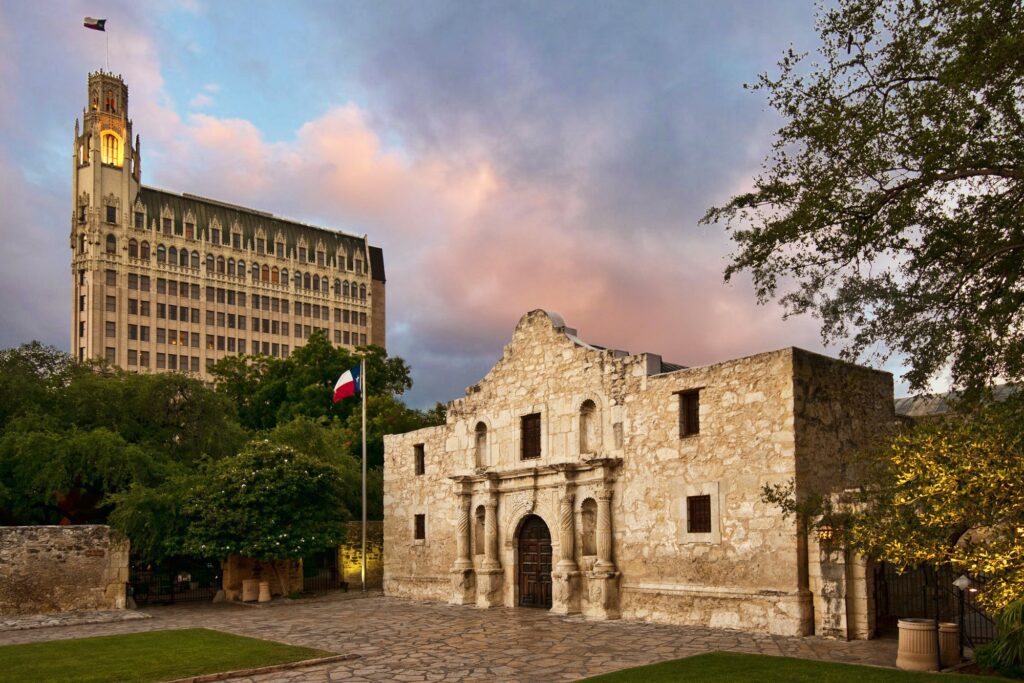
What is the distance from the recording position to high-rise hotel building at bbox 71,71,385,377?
3393 inches

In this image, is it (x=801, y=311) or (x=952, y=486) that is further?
(x=801, y=311)

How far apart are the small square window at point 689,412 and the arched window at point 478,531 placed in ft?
25.1

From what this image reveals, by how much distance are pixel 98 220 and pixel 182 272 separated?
9371 mm

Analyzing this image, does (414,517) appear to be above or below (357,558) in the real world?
above

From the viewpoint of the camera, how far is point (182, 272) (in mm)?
92000

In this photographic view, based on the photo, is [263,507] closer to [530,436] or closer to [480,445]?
[480,445]

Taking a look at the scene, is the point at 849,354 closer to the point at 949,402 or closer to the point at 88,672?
the point at 949,402

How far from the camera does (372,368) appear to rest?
192 ft

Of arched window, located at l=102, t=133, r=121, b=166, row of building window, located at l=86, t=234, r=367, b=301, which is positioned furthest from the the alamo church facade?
arched window, located at l=102, t=133, r=121, b=166

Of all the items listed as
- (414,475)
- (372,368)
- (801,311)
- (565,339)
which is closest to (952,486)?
(801,311)

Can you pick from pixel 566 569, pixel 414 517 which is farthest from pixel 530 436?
pixel 414 517

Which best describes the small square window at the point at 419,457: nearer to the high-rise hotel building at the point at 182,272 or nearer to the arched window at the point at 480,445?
the arched window at the point at 480,445

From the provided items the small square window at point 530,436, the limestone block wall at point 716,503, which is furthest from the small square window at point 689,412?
the small square window at point 530,436

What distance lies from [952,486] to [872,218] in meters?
3.92
